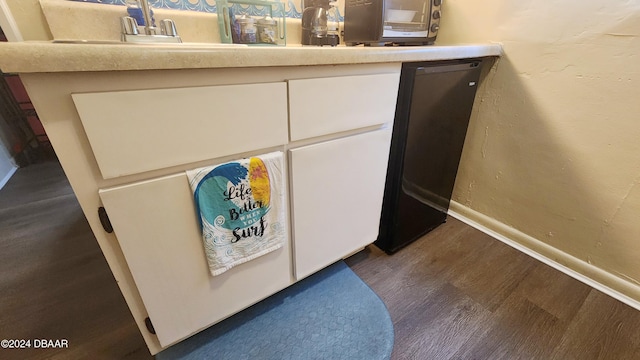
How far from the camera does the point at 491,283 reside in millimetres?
1188

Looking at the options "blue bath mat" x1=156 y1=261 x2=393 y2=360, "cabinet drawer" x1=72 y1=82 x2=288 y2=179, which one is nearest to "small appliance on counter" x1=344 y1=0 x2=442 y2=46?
"cabinet drawer" x1=72 y1=82 x2=288 y2=179

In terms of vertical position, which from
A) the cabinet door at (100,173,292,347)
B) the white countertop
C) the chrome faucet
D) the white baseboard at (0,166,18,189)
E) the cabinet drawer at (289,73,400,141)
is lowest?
the white baseboard at (0,166,18,189)

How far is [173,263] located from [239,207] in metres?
0.23

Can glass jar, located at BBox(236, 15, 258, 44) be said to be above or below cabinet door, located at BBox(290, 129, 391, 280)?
above

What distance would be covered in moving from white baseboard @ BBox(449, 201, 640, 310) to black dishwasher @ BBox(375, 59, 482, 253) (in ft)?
0.83

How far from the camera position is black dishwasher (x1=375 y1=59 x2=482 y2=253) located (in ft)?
3.34

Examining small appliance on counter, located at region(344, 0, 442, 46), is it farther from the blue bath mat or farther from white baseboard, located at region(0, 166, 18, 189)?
white baseboard, located at region(0, 166, 18, 189)

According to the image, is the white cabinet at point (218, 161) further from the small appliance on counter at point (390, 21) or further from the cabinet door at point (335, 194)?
the small appliance on counter at point (390, 21)

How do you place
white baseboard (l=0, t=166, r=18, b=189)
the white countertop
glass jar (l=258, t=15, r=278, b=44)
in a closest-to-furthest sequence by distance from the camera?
1. the white countertop
2. glass jar (l=258, t=15, r=278, b=44)
3. white baseboard (l=0, t=166, r=18, b=189)

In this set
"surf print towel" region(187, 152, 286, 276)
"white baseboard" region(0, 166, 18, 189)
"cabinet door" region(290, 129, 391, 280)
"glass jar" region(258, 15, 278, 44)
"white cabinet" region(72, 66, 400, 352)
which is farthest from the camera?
"white baseboard" region(0, 166, 18, 189)

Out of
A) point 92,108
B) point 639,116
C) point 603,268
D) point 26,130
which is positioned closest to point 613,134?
point 639,116

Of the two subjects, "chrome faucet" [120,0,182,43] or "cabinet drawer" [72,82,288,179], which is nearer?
"cabinet drawer" [72,82,288,179]

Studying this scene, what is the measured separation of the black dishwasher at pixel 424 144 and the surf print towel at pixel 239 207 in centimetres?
55

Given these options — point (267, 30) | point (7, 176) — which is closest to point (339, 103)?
point (267, 30)
